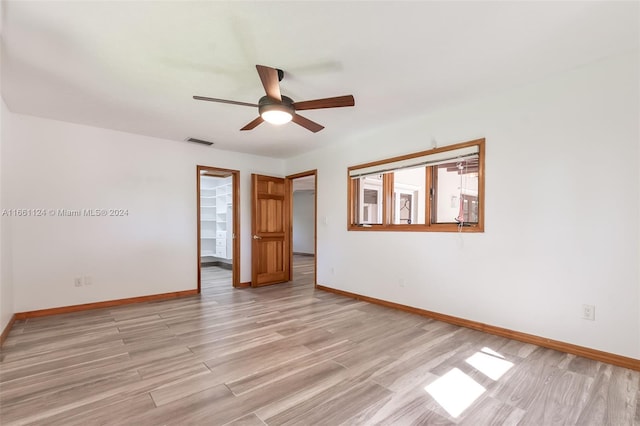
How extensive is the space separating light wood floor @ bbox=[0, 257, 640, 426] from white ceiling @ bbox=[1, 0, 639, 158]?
2520 mm

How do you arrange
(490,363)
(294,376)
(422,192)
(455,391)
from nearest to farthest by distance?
(455,391)
(294,376)
(490,363)
(422,192)

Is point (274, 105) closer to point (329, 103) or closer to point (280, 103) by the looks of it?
point (280, 103)

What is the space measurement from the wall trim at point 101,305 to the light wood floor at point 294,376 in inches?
10.2

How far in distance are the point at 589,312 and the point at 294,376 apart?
258cm

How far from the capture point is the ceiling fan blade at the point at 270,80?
2089mm

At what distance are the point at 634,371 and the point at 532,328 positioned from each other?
0.69 metres

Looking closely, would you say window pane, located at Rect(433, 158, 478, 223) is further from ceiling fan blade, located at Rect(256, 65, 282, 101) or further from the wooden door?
the wooden door

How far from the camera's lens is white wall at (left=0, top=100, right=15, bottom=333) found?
3043 millimetres

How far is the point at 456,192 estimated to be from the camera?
350 centimetres

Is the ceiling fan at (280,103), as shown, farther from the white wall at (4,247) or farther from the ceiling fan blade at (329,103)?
the white wall at (4,247)

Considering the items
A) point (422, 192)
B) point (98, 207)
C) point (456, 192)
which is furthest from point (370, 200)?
point (98, 207)

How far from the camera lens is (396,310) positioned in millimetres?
3967

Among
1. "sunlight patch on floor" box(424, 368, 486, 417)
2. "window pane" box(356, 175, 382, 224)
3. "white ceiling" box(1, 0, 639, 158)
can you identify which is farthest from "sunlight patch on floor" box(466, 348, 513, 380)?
"white ceiling" box(1, 0, 639, 158)

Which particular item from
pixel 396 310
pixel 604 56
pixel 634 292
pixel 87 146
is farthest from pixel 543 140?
pixel 87 146
